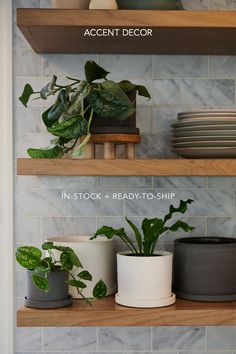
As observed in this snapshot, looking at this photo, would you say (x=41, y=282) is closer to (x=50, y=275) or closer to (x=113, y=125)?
(x=50, y=275)

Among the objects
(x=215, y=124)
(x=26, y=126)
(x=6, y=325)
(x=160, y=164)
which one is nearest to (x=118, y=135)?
(x=160, y=164)

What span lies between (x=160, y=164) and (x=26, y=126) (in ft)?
1.59

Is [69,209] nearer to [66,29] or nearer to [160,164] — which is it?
[160,164]

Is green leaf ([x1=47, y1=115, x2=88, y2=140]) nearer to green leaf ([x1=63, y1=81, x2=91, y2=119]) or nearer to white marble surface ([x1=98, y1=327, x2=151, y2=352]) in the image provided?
green leaf ([x1=63, y1=81, x2=91, y2=119])

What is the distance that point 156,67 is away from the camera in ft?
5.60

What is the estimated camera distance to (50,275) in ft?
4.65

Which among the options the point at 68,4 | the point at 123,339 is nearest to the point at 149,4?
the point at 68,4

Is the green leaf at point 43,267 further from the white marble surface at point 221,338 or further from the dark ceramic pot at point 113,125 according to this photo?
the white marble surface at point 221,338

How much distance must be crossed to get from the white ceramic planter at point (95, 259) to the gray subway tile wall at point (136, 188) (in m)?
0.16

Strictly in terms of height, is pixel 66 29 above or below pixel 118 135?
above

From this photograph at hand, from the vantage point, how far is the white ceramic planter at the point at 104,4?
1.45 m

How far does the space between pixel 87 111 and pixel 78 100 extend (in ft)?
0.19

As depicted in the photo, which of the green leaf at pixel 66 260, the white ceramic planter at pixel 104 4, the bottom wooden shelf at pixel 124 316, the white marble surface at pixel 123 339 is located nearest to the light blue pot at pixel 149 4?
the white ceramic planter at pixel 104 4

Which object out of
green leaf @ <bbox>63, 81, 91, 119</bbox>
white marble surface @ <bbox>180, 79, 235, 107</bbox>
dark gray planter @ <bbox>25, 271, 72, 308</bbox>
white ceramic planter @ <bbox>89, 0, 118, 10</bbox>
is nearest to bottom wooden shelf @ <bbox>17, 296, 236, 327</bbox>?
dark gray planter @ <bbox>25, 271, 72, 308</bbox>
